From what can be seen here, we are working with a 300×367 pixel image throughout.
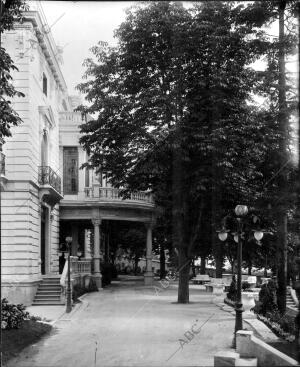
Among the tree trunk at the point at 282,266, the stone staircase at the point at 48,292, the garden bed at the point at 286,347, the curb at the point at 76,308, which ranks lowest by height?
the curb at the point at 76,308

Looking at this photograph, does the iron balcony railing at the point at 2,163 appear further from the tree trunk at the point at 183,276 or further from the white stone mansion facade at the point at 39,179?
the tree trunk at the point at 183,276

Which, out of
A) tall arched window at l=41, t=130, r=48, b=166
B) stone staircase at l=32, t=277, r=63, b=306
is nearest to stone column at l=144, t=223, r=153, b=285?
tall arched window at l=41, t=130, r=48, b=166

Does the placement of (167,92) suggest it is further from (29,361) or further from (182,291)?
(29,361)

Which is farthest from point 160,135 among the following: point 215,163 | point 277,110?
point 277,110

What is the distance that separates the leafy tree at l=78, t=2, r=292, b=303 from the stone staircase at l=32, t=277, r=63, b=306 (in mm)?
6366

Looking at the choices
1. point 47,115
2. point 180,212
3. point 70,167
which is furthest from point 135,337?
point 70,167

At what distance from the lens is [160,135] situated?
2209 cm

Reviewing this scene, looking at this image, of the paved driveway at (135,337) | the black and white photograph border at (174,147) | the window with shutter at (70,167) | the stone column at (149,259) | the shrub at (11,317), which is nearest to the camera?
the paved driveway at (135,337)

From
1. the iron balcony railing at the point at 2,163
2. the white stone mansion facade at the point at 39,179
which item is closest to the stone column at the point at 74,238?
the white stone mansion facade at the point at 39,179

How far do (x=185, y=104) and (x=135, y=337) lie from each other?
9951mm

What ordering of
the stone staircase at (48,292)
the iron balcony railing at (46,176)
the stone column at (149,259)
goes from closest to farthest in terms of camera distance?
the stone staircase at (48,292)
the iron balcony railing at (46,176)
the stone column at (149,259)

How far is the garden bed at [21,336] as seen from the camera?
13.8 meters

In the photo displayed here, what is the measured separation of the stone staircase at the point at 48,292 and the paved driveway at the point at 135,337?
1.88 m

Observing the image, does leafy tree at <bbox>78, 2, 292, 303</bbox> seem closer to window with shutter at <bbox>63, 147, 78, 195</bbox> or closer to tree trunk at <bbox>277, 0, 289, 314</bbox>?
tree trunk at <bbox>277, 0, 289, 314</bbox>
